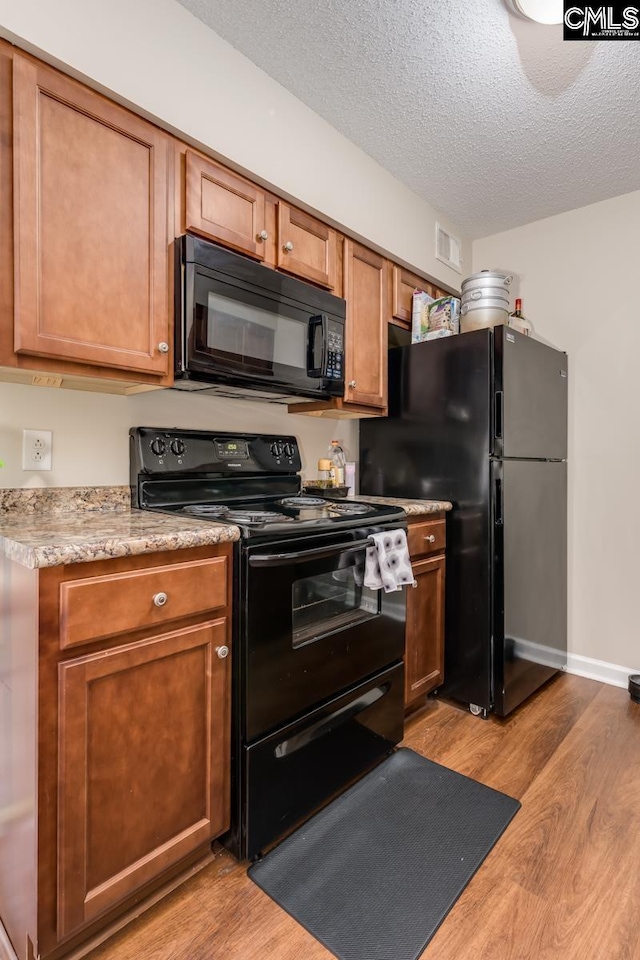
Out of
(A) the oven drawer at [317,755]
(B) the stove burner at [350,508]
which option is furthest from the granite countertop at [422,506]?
(A) the oven drawer at [317,755]

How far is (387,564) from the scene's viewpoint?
170 centimetres

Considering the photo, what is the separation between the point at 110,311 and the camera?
54.2 inches

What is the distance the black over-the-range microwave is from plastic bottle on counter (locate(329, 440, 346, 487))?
0.44m

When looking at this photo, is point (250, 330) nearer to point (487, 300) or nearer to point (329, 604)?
point (329, 604)

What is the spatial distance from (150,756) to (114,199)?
1.46m

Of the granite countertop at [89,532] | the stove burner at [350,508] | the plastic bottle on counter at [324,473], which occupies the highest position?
the plastic bottle on counter at [324,473]

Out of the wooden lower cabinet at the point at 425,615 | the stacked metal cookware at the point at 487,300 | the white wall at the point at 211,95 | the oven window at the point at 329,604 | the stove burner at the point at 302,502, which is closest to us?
the white wall at the point at 211,95

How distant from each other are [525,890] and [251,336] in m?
1.81

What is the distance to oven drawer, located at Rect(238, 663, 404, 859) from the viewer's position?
1.36m

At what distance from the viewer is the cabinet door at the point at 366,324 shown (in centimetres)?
214

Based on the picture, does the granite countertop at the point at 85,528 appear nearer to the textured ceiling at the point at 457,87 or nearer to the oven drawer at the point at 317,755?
the oven drawer at the point at 317,755

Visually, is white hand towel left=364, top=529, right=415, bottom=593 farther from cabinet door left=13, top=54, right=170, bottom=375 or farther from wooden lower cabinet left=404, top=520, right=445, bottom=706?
cabinet door left=13, top=54, right=170, bottom=375

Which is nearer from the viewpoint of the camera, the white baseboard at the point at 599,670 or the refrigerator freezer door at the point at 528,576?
the refrigerator freezer door at the point at 528,576

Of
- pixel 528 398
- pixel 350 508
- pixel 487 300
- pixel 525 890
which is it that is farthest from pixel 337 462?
pixel 525 890
